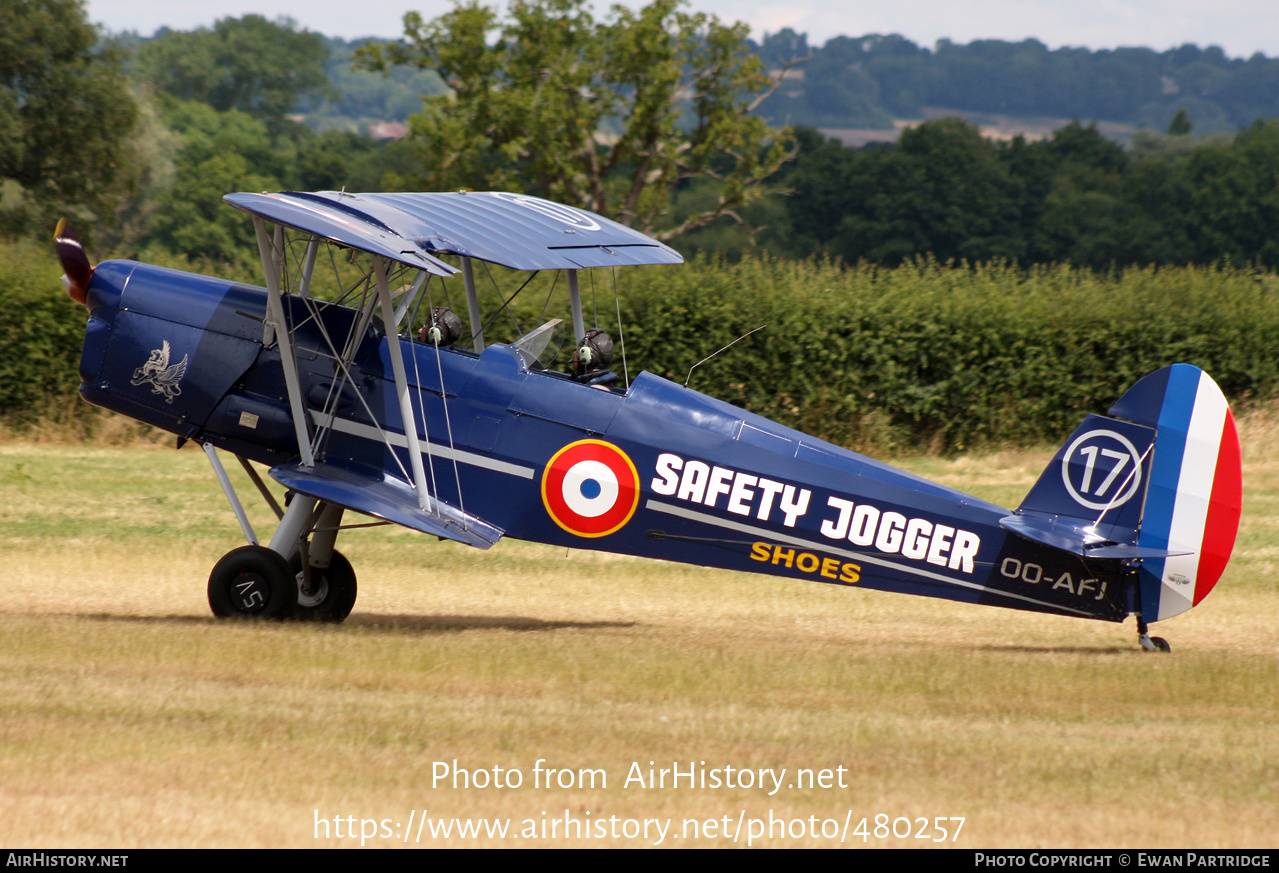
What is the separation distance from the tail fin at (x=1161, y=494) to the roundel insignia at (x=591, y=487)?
2.03 meters

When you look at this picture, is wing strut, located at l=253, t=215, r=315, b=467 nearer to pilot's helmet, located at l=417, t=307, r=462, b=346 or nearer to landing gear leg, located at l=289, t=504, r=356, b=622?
landing gear leg, located at l=289, t=504, r=356, b=622

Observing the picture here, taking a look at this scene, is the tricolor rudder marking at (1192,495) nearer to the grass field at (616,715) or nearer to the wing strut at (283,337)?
the grass field at (616,715)

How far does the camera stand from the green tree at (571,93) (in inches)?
1093

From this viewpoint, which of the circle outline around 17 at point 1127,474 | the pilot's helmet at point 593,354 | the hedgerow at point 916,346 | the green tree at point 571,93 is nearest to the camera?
the circle outline around 17 at point 1127,474

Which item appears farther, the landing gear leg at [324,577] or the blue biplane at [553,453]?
the landing gear leg at [324,577]

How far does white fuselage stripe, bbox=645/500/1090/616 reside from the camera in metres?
6.73

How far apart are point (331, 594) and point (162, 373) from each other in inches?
64.7

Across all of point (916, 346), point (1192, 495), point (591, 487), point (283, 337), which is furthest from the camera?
point (916, 346)

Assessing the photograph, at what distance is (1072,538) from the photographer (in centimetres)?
662

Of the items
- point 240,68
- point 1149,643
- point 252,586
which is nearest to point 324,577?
point 252,586

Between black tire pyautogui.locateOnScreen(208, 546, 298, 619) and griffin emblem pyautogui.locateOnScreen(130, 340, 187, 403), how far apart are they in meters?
1.02

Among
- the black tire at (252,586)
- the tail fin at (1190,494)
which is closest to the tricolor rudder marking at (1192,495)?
the tail fin at (1190,494)

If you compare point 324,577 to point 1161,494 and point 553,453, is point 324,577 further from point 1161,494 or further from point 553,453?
point 1161,494

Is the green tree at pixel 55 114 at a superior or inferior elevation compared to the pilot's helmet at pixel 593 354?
superior
